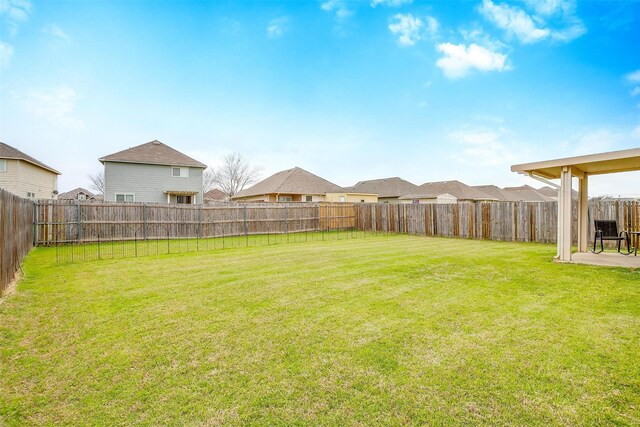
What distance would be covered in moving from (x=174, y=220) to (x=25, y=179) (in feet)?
47.6

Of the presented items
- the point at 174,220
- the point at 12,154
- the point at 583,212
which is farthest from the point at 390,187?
the point at 12,154

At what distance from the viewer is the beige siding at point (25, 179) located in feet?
66.1

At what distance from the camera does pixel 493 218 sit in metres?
13.6

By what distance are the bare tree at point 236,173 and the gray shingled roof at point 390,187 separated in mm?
19636

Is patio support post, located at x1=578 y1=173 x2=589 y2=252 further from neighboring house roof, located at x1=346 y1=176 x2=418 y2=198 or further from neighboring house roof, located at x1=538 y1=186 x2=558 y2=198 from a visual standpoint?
neighboring house roof, located at x1=538 y1=186 x2=558 y2=198

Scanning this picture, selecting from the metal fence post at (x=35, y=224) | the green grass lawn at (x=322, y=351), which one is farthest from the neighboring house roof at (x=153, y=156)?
the green grass lawn at (x=322, y=351)

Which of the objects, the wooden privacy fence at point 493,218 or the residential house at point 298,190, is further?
the residential house at point 298,190

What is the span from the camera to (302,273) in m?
6.68

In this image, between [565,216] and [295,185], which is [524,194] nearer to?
[295,185]

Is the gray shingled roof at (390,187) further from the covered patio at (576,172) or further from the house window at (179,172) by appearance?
the covered patio at (576,172)

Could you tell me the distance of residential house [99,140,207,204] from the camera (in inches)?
801

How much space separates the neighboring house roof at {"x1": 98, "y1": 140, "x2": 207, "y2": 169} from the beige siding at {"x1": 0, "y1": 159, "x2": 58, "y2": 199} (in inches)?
237

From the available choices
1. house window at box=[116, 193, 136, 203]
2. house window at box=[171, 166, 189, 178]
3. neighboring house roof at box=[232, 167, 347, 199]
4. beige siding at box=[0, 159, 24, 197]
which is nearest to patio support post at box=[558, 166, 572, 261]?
neighboring house roof at box=[232, 167, 347, 199]

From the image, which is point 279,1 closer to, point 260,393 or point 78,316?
point 78,316
